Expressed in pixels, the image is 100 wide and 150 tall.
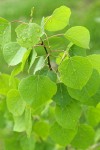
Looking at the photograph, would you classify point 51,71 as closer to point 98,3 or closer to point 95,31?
point 95,31

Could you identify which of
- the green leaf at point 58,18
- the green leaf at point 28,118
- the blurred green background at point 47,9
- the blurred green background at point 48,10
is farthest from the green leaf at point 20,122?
the blurred green background at point 47,9

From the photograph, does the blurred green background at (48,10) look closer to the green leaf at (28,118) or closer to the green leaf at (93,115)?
the green leaf at (93,115)

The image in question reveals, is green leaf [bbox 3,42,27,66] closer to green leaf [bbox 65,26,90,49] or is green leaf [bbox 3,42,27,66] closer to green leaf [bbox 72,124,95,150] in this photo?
green leaf [bbox 65,26,90,49]

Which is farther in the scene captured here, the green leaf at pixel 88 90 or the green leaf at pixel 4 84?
the green leaf at pixel 4 84

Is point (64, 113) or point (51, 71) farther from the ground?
point (51, 71)

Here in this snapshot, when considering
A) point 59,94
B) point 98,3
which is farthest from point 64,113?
point 98,3

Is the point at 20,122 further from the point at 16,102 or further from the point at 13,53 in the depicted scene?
the point at 13,53
